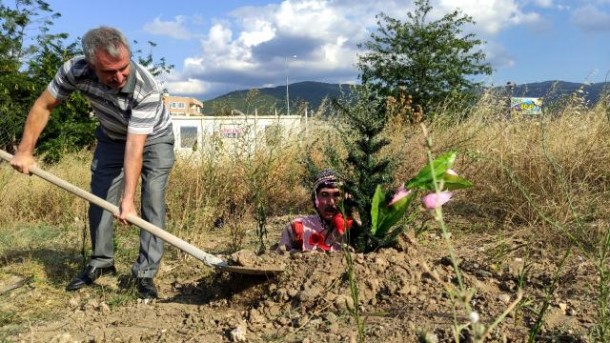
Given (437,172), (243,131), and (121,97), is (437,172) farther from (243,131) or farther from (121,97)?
(243,131)

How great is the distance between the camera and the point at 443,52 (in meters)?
23.5

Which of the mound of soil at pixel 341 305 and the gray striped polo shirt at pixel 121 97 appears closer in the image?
the mound of soil at pixel 341 305

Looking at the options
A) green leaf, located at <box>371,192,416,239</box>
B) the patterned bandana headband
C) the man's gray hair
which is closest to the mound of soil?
green leaf, located at <box>371,192,416,239</box>

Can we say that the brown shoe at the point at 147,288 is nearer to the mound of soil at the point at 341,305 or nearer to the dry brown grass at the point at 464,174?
the mound of soil at the point at 341,305

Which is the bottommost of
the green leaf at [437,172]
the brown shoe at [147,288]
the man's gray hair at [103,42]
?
the brown shoe at [147,288]

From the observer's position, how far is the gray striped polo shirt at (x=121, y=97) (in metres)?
3.10

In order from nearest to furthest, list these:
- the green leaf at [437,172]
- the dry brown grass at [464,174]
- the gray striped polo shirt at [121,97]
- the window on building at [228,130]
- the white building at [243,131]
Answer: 1. the green leaf at [437,172]
2. the gray striped polo shirt at [121,97]
3. the dry brown grass at [464,174]
4. the white building at [243,131]
5. the window on building at [228,130]

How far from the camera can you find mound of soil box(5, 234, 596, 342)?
2260mm

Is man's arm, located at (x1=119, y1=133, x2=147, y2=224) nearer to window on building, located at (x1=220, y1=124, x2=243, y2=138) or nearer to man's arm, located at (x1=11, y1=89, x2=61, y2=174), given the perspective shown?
man's arm, located at (x1=11, y1=89, x2=61, y2=174)

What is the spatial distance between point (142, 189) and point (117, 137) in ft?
1.25

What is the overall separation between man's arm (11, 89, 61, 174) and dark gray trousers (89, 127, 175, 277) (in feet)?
1.23

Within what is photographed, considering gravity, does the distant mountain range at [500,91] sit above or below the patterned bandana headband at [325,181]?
above

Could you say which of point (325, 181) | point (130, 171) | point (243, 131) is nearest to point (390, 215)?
point (325, 181)

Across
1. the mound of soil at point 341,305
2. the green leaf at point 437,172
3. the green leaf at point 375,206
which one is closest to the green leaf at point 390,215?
the green leaf at point 375,206
